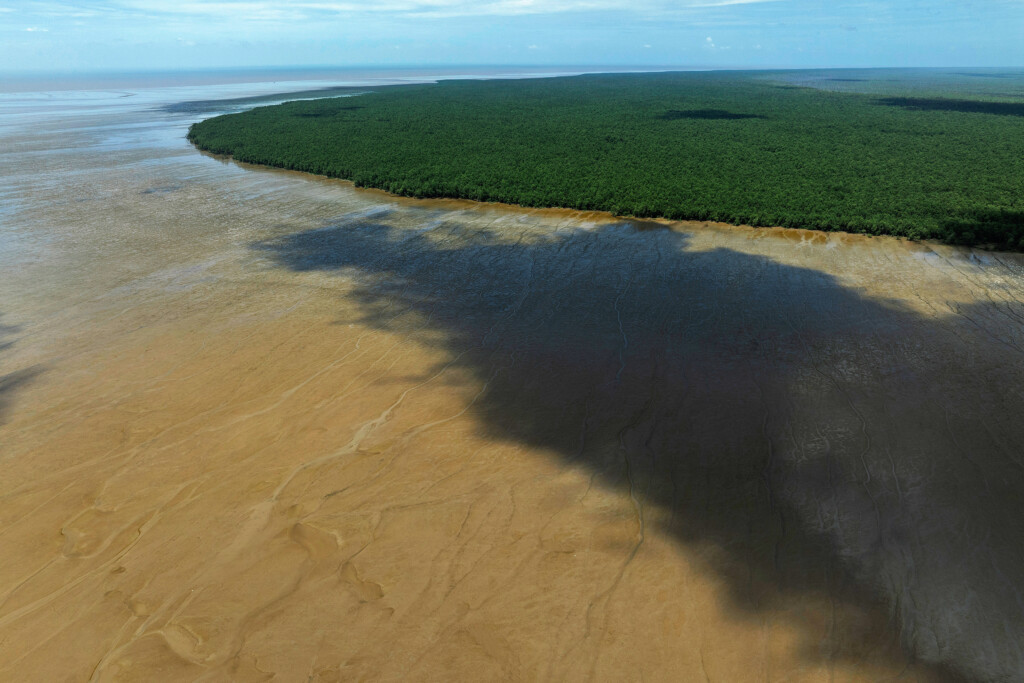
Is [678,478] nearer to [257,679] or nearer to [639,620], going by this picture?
[639,620]

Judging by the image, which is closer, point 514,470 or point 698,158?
point 514,470

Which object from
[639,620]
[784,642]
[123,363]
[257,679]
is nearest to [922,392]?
[784,642]

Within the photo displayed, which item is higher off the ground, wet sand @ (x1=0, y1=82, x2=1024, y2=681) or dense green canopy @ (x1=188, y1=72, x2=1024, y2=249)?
dense green canopy @ (x1=188, y1=72, x2=1024, y2=249)

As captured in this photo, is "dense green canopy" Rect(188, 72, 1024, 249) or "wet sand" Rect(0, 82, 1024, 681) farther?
"dense green canopy" Rect(188, 72, 1024, 249)

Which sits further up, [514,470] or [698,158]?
[698,158]

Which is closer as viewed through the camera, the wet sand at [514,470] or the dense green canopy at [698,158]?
the wet sand at [514,470]
